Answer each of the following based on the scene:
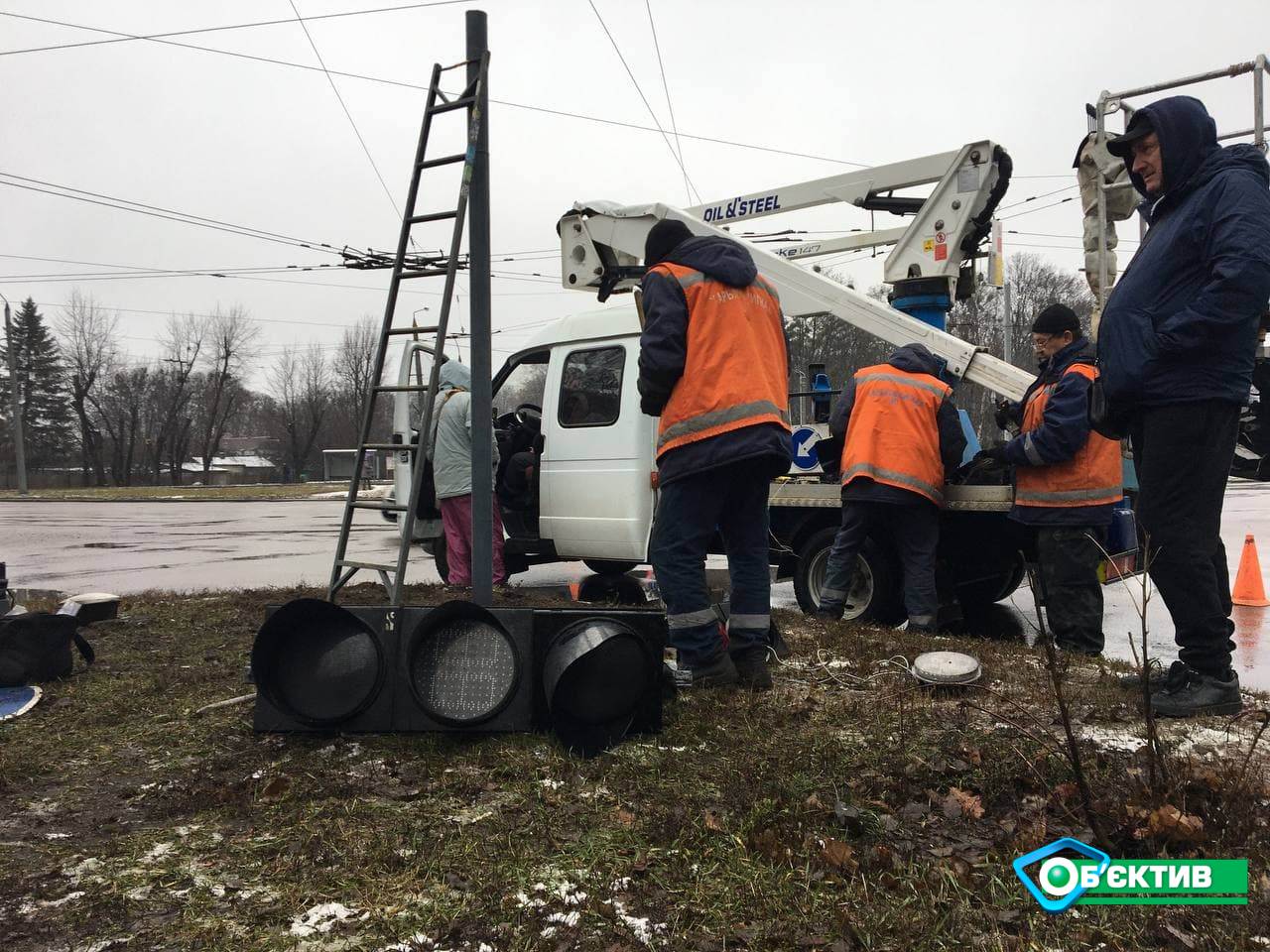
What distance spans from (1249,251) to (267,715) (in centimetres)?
390

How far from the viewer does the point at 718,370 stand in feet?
11.9

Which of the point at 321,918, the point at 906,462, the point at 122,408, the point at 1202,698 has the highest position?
the point at 122,408

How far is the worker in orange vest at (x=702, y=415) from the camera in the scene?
361 centimetres

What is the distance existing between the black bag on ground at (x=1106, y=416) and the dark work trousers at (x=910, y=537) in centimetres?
164

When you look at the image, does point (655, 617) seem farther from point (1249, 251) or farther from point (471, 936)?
point (1249, 251)

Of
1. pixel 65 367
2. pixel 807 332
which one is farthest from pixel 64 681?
pixel 65 367

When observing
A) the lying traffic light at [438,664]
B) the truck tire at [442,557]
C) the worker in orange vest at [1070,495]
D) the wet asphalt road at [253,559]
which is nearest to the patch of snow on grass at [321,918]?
the lying traffic light at [438,664]

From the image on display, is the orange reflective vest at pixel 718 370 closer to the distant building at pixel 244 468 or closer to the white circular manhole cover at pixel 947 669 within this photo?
the white circular manhole cover at pixel 947 669

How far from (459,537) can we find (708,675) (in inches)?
155

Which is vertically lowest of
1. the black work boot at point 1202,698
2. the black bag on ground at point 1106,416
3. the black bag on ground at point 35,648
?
the black work boot at point 1202,698

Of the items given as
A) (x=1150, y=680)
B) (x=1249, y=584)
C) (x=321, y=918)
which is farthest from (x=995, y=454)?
(x=321, y=918)

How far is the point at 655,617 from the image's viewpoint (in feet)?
10.6

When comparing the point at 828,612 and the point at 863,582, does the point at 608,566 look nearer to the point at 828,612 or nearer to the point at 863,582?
the point at 863,582

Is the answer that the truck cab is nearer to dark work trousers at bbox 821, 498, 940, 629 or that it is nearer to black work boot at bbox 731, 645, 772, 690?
dark work trousers at bbox 821, 498, 940, 629
